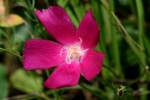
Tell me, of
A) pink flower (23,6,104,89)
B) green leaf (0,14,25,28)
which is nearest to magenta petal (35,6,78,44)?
pink flower (23,6,104,89)

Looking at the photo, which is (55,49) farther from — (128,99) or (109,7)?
(128,99)

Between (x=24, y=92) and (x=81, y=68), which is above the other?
(x=81, y=68)

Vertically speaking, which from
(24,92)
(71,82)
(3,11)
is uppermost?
(3,11)

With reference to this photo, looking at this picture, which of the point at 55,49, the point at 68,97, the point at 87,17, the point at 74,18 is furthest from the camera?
the point at 68,97

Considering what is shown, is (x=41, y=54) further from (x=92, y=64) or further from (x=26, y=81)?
(x=26, y=81)

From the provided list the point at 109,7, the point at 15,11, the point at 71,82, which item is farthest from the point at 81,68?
the point at 15,11

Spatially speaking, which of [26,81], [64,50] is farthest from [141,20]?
[26,81]

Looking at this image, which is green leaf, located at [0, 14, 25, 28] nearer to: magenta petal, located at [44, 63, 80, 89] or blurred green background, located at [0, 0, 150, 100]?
blurred green background, located at [0, 0, 150, 100]
